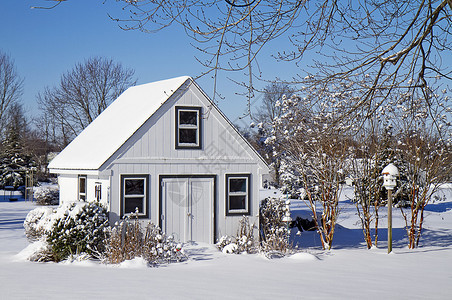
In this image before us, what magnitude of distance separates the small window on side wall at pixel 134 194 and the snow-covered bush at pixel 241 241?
2.49m

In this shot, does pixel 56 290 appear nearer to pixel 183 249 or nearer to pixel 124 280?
pixel 124 280

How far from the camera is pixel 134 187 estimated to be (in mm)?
16422

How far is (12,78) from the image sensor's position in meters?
46.3

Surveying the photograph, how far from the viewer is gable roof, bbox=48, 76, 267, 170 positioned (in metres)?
16.6

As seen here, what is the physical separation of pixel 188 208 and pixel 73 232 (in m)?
3.58

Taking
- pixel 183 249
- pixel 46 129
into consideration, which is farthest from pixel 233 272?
pixel 46 129

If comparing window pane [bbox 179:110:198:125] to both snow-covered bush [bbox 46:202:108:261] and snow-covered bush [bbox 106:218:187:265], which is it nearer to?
snow-covered bush [bbox 106:218:187:265]

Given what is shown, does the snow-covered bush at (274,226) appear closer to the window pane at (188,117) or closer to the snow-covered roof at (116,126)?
the window pane at (188,117)

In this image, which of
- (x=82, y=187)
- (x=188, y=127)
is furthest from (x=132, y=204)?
(x=82, y=187)

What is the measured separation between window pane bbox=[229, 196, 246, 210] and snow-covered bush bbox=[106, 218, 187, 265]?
260cm

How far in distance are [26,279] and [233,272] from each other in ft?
15.9

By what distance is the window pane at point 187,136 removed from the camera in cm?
1720

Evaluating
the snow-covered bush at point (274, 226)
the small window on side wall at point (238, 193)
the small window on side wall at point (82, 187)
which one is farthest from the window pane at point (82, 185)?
the snow-covered bush at point (274, 226)

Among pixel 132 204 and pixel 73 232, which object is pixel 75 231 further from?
pixel 132 204
